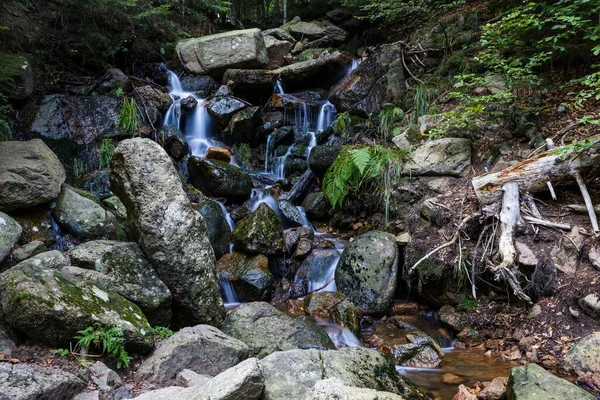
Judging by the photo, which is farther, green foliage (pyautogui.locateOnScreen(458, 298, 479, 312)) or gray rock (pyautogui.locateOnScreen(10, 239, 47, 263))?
green foliage (pyautogui.locateOnScreen(458, 298, 479, 312))

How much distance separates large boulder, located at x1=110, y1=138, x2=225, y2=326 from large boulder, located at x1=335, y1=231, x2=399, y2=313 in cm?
223

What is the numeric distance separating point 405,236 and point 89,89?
823 centimetres

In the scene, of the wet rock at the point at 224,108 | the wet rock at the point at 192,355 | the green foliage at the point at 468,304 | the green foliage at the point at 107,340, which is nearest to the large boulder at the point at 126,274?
the wet rock at the point at 192,355

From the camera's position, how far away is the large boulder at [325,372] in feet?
9.02

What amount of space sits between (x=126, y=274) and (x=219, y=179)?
15.4ft

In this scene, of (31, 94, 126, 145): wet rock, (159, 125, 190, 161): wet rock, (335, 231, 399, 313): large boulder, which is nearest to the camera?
(335, 231, 399, 313): large boulder

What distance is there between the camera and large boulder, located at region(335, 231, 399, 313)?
5.80 meters

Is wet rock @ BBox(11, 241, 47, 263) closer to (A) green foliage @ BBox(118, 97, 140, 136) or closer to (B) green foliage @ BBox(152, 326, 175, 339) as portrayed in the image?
(B) green foliage @ BBox(152, 326, 175, 339)

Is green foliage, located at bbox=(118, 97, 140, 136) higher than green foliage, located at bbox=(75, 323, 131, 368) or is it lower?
higher

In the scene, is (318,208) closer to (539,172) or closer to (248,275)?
(248,275)

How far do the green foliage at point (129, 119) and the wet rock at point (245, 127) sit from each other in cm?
259

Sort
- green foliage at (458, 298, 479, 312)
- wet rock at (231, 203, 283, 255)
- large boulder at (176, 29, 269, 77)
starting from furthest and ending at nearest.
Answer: large boulder at (176, 29, 269, 77) → wet rock at (231, 203, 283, 255) → green foliage at (458, 298, 479, 312)

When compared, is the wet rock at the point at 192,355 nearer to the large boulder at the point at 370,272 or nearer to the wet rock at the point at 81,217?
the large boulder at the point at 370,272

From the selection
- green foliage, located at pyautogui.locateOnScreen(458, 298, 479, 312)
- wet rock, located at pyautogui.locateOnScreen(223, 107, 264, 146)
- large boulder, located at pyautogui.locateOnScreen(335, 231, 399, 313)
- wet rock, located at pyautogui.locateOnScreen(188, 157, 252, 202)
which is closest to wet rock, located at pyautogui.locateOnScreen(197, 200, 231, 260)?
wet rock, located at pyautogui.locateOnScreen(188, 157, 252, 202)
